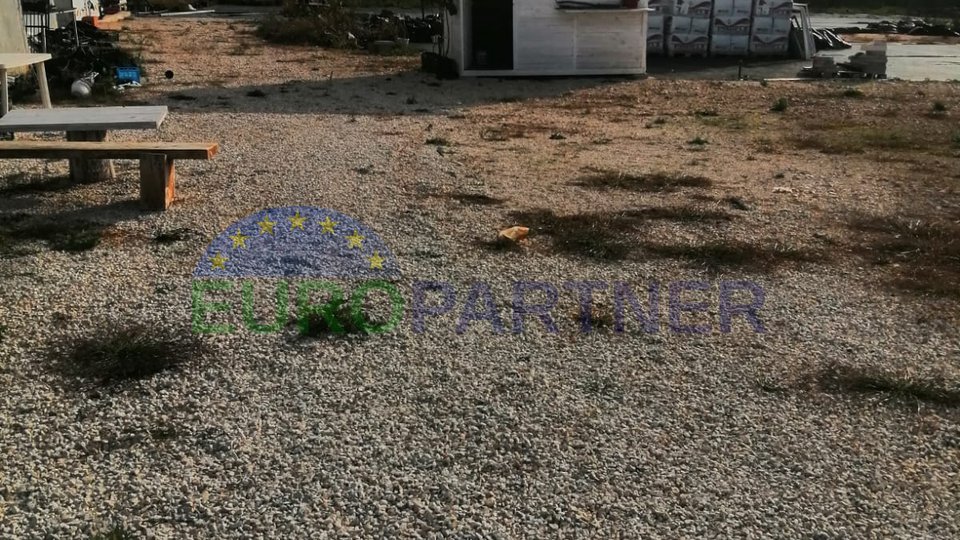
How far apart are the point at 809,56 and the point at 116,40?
15646 millimetres

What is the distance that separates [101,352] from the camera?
13.4 ft

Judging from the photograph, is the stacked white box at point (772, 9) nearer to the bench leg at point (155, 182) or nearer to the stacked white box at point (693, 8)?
the stacked white box at point (693, 8)

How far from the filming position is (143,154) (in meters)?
6.40

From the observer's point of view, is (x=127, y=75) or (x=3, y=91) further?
(x=127, y=75)

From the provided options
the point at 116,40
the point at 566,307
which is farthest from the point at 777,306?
the point at 116,40

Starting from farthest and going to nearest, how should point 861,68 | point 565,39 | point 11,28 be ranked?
point 861,68, point 565,39, point 11,28

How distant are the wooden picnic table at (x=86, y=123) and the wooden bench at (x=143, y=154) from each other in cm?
24

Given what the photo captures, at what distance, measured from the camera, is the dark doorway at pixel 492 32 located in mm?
16578

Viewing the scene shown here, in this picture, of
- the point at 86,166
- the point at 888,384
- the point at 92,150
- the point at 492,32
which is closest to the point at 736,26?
the point at 492,32

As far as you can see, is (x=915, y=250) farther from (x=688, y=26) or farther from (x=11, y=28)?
(x=688, y=26)

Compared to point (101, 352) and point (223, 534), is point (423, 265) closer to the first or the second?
point (101, 352)

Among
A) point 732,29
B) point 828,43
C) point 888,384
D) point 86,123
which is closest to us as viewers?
point 888,384

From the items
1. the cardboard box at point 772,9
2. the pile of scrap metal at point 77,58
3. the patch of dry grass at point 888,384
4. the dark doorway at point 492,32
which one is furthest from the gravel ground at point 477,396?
the cardboard box at point 772,9

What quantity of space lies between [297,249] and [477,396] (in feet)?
7.74
